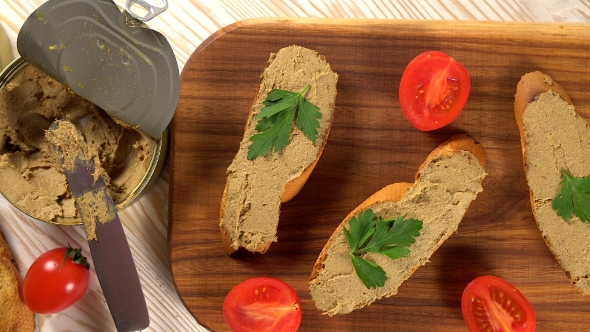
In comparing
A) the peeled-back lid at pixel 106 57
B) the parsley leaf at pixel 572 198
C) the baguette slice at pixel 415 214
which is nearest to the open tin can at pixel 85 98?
the peeled-back lid at pixel 106 57

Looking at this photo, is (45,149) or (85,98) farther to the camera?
(45,149)

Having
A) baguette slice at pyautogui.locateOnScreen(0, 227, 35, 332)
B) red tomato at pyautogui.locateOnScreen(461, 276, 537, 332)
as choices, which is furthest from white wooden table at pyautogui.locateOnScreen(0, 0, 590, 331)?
red tomato at pyautogui.locateOnScreen(461, 276, 537, 332)

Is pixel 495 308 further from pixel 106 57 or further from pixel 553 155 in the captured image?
pixel 106 57

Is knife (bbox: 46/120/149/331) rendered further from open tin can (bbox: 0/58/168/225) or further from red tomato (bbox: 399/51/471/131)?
red tomato (bbox: 399/51/471/131)

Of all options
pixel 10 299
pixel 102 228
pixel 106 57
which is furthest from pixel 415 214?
pixel 10 299

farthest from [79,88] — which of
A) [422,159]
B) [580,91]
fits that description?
[580,91]

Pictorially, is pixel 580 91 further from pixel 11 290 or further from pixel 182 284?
pixel 11 290
